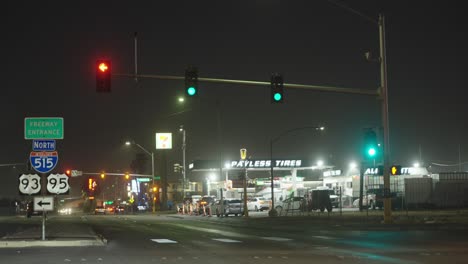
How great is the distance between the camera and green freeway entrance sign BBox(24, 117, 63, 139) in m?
22.7

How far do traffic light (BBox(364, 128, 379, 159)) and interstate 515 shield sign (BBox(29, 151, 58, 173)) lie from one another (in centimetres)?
1603

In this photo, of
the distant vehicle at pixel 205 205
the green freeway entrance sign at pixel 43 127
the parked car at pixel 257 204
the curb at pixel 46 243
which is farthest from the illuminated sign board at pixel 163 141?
the curb at pixel 46 243

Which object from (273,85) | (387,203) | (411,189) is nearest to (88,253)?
(273,85)

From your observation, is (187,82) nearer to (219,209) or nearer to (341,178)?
(219,209)

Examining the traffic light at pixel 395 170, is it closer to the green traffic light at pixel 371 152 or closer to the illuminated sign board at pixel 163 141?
the green traffic light at pixel 371 152

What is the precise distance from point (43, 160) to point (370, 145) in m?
16.5

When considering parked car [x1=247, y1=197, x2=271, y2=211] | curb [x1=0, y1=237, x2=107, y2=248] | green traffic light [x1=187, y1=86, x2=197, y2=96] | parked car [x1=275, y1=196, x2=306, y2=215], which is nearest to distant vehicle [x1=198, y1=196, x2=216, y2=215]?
parked car [x1=247, y1=197, x2=271, y2=211]

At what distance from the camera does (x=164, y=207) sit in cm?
9831

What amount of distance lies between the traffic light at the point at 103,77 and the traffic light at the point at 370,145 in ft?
44.1

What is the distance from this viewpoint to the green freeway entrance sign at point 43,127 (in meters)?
22.7

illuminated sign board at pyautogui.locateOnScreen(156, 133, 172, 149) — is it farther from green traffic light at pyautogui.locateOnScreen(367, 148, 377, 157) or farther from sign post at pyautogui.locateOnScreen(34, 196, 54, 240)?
sign post at pyautogui.locateOnScreen(34, 196, 54, 240)

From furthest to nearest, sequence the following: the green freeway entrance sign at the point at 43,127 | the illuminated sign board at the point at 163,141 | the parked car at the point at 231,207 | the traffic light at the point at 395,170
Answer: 1. the illuminated sign board at the point at 163,141
2. the parked car at the point at 231,207
3. the traffic light at the point at 395,170
4. the green freeway entrance sign at the point at 43,127

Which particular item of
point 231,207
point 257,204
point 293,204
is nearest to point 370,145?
point 231,207

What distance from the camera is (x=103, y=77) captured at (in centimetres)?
2589
